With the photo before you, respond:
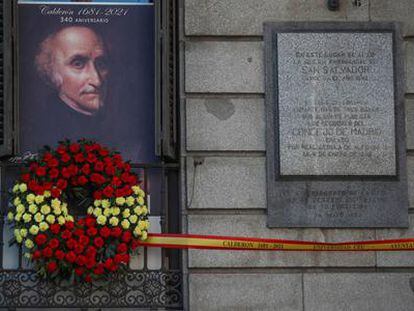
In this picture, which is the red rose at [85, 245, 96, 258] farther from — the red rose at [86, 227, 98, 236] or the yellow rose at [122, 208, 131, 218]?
the yellow rose at [122, 208, 131, 218]

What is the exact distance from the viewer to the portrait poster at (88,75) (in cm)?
1498

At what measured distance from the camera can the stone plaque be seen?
14.7 metres

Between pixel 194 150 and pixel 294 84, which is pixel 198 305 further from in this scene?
pixel 294 84

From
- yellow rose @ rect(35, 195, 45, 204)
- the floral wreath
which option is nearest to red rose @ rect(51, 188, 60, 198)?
the floral wreath

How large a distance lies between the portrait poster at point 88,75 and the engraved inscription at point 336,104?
→ 1842 mm

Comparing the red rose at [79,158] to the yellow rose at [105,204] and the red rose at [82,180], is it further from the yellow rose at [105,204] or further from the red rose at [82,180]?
the yellow rose at [105,204]

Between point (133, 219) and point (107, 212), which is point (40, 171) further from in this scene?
point (133, 219)

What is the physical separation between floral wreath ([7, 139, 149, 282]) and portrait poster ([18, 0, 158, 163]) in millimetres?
511

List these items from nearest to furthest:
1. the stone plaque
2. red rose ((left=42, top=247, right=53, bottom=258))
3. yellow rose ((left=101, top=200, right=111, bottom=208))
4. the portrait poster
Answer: red rose ((left=42, top=247, right=53, bottom=258)) → yellow rose ((left=101, top=200, right=111, bottom=208)) → the stone plaque → the portrait poster

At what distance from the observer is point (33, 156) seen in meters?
14.8

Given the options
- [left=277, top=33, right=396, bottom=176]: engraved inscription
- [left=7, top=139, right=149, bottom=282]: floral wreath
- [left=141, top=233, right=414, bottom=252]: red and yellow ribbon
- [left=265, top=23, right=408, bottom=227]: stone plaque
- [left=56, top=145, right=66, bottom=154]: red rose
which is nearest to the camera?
[left=7, top=139, right=149, bottom=282]: floral wreath

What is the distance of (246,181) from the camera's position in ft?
48.2

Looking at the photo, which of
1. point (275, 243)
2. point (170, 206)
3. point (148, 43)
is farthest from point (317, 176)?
point (148, 43)

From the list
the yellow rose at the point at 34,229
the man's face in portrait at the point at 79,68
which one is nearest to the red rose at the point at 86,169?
the yellow rose at the point at 34,229
